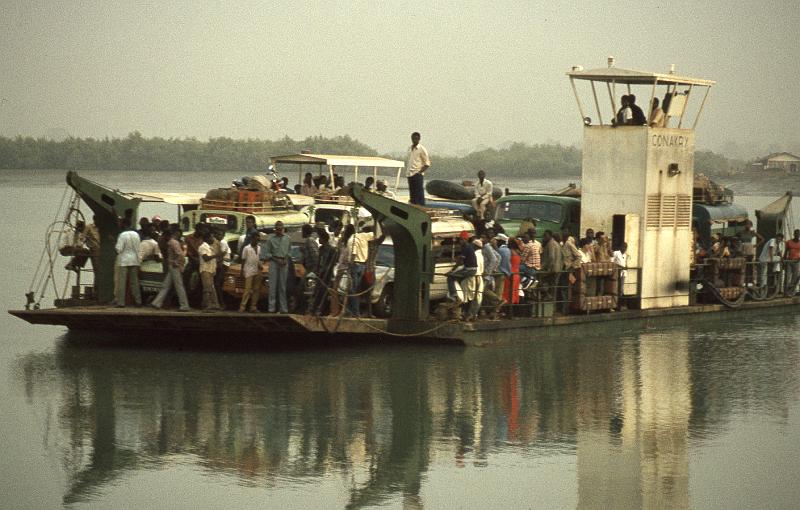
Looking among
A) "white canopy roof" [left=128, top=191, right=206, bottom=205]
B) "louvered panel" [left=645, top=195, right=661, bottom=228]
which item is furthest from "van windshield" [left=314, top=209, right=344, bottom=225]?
"louvered panel" [left=645, top=195, right=661, bottom=228]

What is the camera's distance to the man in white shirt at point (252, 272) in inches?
883

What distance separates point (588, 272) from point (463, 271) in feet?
10.2

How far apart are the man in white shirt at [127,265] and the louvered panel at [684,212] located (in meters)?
9.84

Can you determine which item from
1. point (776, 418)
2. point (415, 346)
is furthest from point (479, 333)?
point (776, 418)

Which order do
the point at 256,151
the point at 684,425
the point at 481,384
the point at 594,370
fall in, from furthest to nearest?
the point at 256,151, the point at 594,370, the point at 481,384, the point at 684,425

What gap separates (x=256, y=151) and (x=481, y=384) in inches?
3262

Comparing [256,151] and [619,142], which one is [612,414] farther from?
[256,151]

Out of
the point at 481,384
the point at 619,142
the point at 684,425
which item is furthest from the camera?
the point at 619,142

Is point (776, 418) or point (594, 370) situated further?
point (594, 370)

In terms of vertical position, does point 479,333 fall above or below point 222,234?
below

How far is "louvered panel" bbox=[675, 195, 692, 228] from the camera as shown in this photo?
89.5 feet

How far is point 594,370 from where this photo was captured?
23359 mm

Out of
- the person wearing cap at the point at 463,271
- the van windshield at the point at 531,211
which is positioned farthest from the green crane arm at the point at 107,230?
the van windshield at the point at 531,211

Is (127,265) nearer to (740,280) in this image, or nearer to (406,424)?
(406,424)
